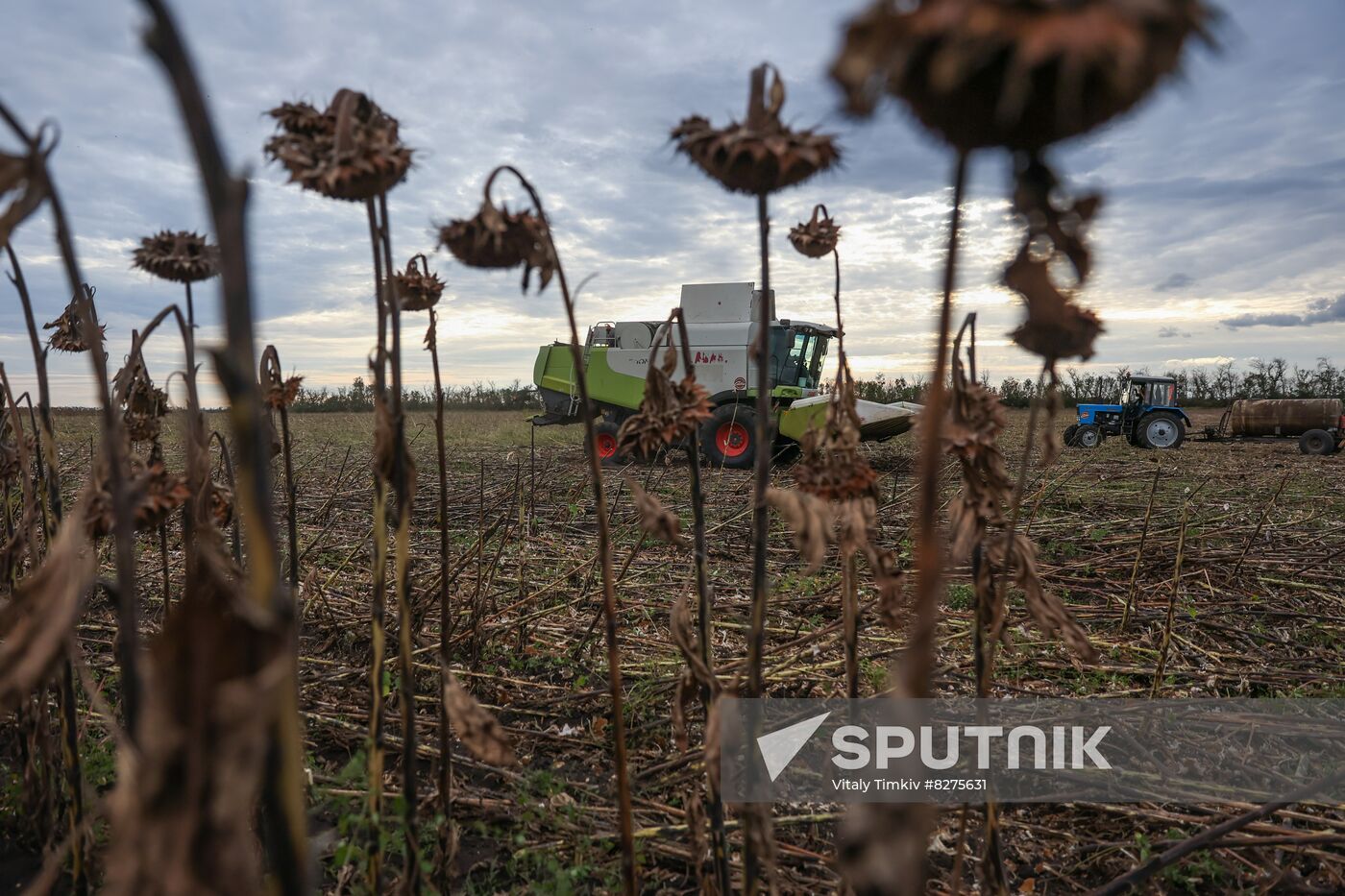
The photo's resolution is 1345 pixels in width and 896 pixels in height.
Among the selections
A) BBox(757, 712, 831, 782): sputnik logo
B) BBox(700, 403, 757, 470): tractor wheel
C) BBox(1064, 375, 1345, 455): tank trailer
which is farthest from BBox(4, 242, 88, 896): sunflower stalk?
BBox(1064, 375, 1345, 455): tank trailer

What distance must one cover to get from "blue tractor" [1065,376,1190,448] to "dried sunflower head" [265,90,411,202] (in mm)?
17096

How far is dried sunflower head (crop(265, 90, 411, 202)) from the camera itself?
1077mm

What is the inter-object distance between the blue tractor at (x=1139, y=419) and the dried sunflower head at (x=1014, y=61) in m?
17.2

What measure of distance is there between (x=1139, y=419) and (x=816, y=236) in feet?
56.8

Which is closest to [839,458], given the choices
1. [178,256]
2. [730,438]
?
[178,256]

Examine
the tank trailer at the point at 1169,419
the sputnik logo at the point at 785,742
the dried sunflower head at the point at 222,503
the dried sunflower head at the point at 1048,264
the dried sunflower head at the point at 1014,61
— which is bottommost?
the sputnik logo at the point at 785,742

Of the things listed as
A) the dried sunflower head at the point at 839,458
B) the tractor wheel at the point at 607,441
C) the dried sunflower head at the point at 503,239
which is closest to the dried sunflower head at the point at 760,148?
the dried sunflower head at the point at 503,239

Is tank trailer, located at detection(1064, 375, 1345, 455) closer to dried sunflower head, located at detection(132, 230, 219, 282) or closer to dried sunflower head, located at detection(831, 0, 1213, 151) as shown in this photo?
dried sunflower head, located at detection(132, 230, 219, 282)

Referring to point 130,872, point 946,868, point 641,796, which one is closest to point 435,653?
point 641,796

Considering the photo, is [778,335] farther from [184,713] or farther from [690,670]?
[184,713]

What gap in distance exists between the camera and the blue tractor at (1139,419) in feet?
52.6

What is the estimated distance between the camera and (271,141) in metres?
1.18

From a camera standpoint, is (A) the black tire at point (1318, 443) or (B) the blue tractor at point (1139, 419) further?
(B) the blue tractor at point (1139, 419)

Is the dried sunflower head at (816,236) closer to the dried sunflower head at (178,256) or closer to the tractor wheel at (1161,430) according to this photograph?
the dried sunflower head at (178,256)
